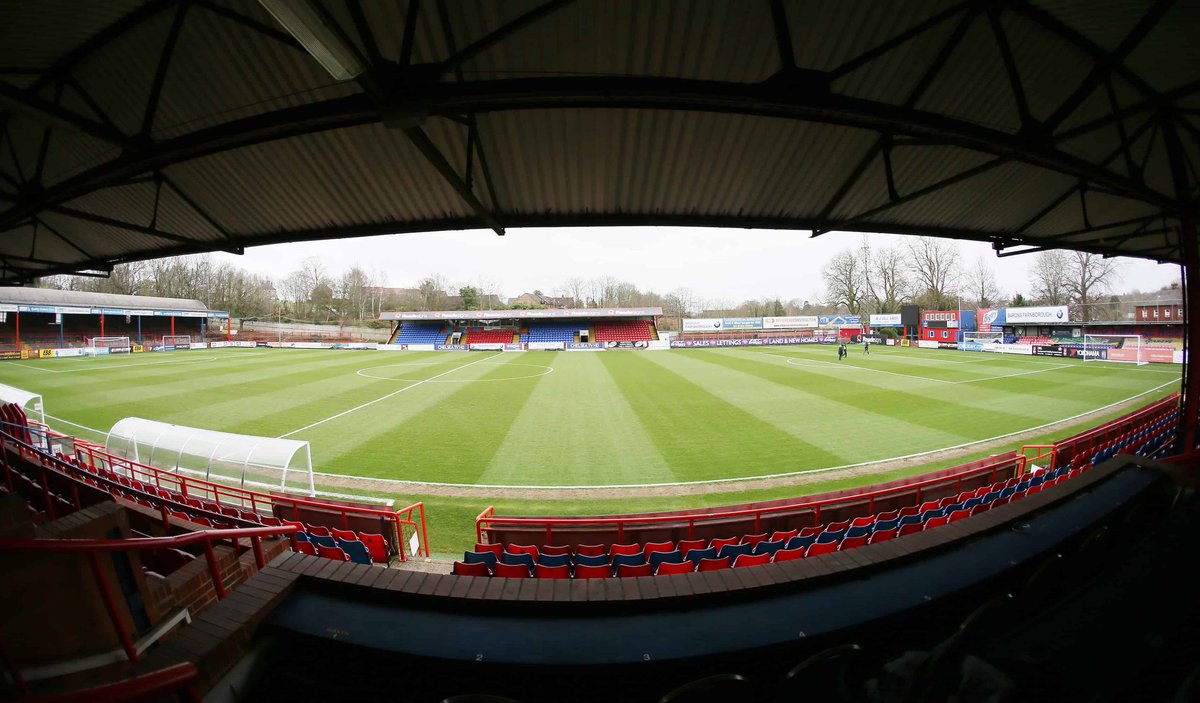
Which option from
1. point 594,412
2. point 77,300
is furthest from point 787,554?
point 77,300

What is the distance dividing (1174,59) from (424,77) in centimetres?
842

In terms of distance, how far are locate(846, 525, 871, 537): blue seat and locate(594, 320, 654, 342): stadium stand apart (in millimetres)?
49583

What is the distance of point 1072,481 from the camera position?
421 cm

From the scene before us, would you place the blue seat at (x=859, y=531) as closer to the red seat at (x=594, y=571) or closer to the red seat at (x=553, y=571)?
the red seat at (x=594, y=571)

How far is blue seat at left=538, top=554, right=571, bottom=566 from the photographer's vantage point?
593cm

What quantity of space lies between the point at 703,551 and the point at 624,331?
5400 centimetres

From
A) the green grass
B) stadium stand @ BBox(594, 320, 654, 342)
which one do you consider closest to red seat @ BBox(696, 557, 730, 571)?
the green grass

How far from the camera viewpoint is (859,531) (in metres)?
6.63

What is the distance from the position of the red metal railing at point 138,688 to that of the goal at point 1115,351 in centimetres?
4983

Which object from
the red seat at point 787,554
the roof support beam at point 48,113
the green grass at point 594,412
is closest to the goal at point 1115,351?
the green grass at point 594,412

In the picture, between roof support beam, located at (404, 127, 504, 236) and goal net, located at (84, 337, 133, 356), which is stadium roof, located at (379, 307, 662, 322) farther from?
roof support beam, located at (404, 127, 504, 236)

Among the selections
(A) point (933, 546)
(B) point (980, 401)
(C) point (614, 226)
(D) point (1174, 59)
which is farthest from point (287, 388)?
(B) point (980, 401)

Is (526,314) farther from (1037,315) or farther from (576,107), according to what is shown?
(1037,315)

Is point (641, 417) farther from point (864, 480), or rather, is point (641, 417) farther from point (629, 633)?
point (629, 633)
